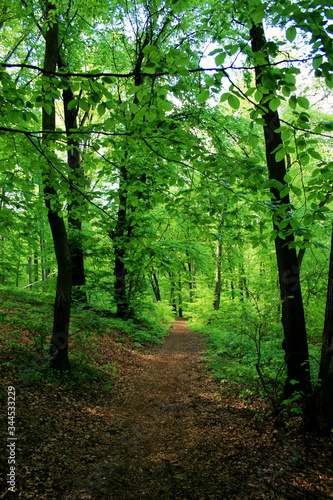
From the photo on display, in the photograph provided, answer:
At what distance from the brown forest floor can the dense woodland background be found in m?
0.63

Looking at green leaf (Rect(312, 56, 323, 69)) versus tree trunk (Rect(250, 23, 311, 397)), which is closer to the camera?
green leaf (Rect(312, 56, 323, 69))

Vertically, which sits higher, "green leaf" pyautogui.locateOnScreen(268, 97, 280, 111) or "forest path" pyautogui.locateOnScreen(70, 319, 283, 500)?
"green leaf" pyautogui.locateOnScreen(268, 97, 280, 111)

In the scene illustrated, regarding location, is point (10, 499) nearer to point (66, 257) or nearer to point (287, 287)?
point (66, 257)

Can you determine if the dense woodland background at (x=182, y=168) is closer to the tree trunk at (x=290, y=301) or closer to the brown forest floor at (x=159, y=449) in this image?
the tree trunk at (x=290, y=301)

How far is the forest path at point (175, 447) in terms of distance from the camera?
301 centimetres

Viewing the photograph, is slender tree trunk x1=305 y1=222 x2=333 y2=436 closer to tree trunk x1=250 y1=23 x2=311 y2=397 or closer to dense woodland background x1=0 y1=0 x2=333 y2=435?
dense woodland background x1=0 y1=0 x2=333 y2=435

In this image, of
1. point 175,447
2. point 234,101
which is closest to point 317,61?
point 234,101

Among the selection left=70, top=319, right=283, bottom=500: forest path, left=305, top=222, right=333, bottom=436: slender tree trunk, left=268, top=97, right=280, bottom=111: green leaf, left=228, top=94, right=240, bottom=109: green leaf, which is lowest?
left=70, top=319, right=283, bottom=500: forest path

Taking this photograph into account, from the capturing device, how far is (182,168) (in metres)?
3.70

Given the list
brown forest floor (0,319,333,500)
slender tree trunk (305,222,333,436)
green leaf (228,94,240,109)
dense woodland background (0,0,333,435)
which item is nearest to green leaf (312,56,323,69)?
dense woodland background (0,0,333,435)

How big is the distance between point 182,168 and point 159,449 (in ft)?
13.3

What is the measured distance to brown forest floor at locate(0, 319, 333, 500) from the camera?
2.93m

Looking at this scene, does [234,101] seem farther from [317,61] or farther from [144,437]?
[144,437]

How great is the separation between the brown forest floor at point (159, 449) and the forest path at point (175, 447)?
1cm
